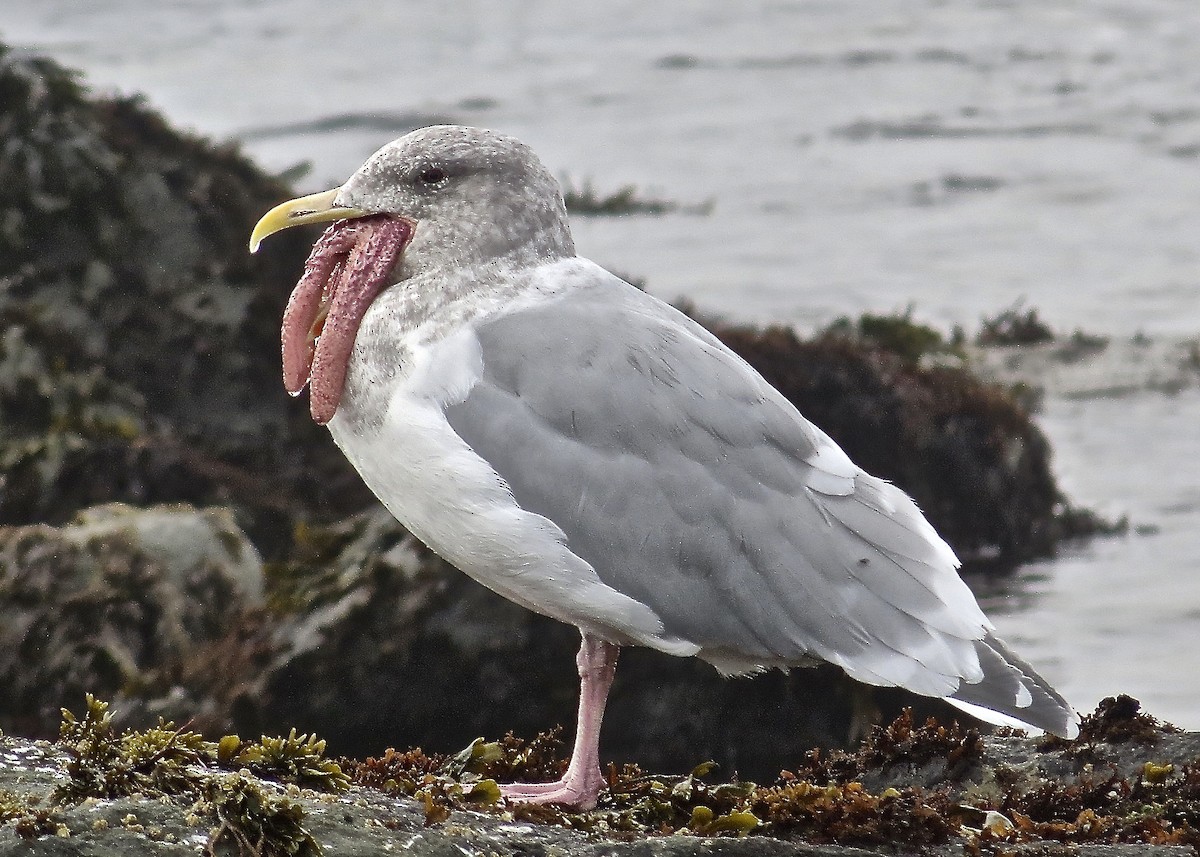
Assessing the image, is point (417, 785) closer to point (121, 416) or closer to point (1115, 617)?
point (121, 416)

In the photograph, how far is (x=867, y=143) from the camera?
20.0 m

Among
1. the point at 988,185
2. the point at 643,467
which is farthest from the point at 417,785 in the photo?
the point at 988,185

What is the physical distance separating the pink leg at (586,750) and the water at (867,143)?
4419 millimetres

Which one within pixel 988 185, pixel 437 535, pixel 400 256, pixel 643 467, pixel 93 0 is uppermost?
pixel 93 0

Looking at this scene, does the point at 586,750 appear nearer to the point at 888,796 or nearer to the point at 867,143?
the point at 888,796

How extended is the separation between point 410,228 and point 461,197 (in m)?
0.20

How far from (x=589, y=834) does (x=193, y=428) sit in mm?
5308

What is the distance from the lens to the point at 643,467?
5285 millimetres

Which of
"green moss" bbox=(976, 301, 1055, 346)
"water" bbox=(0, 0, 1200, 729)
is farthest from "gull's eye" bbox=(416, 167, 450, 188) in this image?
"green moss" bbox=(976, 301, 1055, 346)

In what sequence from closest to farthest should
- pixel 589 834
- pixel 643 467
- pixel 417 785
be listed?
pixel 589 834
pixel 417 785
pixel 643 467

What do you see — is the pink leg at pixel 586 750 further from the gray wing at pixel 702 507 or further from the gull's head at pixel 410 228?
the gull's head at pixel 410 228

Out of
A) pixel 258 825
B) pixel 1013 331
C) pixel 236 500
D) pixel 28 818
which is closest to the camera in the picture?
pixel 28 818

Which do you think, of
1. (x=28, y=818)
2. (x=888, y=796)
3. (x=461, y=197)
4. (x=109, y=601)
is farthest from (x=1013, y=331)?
(x=28, y=818)

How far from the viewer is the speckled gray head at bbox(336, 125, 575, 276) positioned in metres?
5.69
